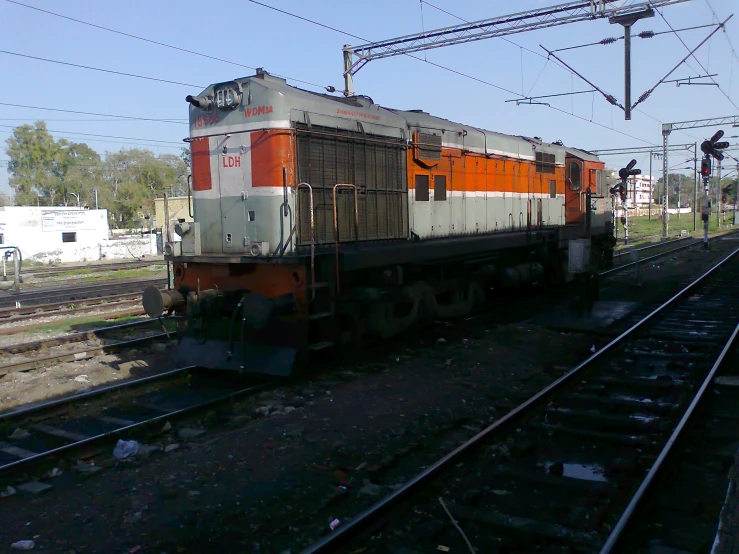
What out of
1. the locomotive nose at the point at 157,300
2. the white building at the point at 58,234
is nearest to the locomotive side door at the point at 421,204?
the locomotive nose at the point at 157,300

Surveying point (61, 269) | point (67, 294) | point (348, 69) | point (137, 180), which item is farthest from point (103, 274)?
point (137, 180)

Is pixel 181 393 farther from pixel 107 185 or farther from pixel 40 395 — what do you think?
pixel 107 185

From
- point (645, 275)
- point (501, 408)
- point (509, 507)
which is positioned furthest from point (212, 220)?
point (645, 275)

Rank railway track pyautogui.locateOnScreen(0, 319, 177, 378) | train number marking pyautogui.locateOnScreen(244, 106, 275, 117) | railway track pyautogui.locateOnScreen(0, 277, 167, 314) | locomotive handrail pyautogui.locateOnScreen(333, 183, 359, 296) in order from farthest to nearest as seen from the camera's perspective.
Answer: railway track pyautogui.locateOnScreen(0, 277, 167, 314) < railway track pyautogui.locateOnScreen(0, 319, 177, 378) < locomotive handrail pyautogui.locateOnScreen(333, 183, 359, 296) < train number marking pyautogui.locateOnScreen(244, 106, 275, 117)

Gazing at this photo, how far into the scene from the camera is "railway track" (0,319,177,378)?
876 cm

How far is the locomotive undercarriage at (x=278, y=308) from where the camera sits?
7.39 meters

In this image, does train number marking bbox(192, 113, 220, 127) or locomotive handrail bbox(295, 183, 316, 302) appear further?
train number marking bbox(192, 113, 220, 127)

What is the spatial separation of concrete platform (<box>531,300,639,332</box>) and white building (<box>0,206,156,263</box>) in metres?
29.8

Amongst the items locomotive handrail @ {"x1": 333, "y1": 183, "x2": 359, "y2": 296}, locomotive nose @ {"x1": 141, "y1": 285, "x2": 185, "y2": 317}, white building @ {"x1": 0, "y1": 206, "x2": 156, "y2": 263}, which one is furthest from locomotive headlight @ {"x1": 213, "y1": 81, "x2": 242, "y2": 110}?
white building @ {"x1": 0, "y1": 206, "x2": 156, "y2": 263}

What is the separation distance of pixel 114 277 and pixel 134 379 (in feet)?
55.2

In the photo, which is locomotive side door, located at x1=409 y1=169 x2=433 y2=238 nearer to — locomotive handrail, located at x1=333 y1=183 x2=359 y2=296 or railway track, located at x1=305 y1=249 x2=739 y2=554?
locomotive handrail, located at x1=333 y1=183 x2=359 y2=296

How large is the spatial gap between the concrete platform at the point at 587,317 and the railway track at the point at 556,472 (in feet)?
8.31

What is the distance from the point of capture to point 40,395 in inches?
293

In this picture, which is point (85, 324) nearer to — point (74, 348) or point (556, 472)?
point (74, 348)
